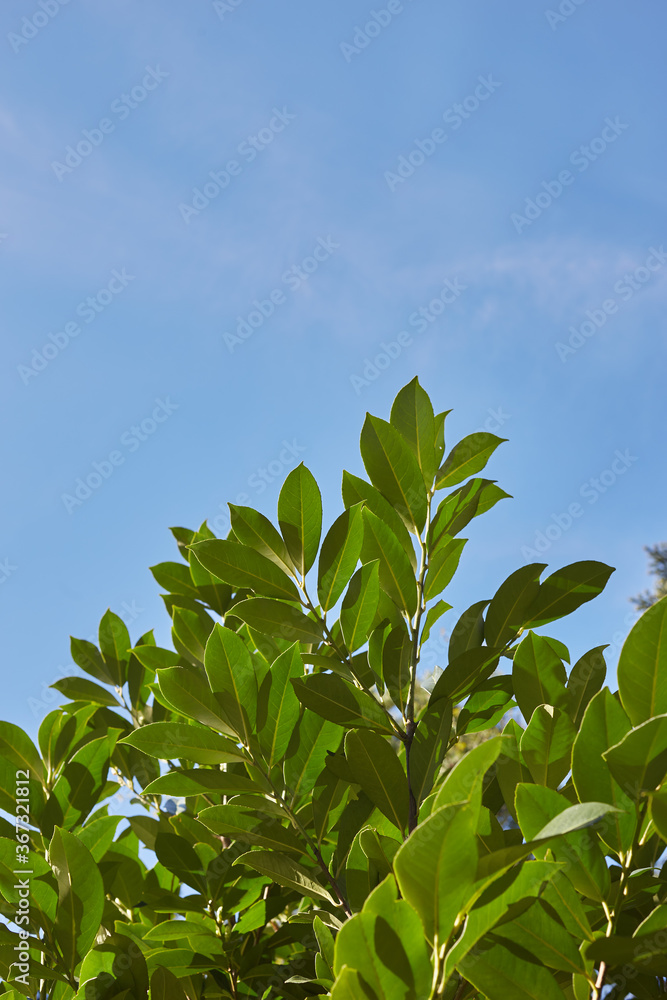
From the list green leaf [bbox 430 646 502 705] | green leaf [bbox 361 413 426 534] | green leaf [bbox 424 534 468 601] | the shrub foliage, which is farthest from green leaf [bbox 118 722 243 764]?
green leaf [bbox 361 413 426 534]

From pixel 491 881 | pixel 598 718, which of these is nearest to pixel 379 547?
pixel 598 718

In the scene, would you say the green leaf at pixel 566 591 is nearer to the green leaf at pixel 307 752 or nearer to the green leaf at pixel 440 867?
the green leaf at pixel 307 752

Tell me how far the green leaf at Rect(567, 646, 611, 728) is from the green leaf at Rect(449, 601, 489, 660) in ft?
0.89

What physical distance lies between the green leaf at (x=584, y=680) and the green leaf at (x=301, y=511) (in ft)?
2.12

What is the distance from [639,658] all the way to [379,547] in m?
0.77

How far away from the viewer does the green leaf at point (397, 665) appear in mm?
1562

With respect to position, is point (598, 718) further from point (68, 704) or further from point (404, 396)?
point (68, 704)

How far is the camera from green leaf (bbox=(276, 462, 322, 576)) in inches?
66.9

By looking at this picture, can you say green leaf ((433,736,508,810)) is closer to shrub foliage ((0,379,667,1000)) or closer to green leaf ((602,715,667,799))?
shrub foliage ((0,379,667,1000))

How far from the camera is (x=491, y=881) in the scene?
2.78 feet

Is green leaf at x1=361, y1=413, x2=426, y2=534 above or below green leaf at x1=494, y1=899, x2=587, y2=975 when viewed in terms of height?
above

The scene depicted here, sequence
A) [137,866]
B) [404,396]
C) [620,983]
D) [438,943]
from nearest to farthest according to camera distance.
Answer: [438,943], [620,983], [404,396], [137,866]

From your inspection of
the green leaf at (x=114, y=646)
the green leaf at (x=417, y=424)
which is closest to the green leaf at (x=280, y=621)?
the green leaf at (x=417, y=424)

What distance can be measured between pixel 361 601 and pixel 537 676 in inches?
16.1
